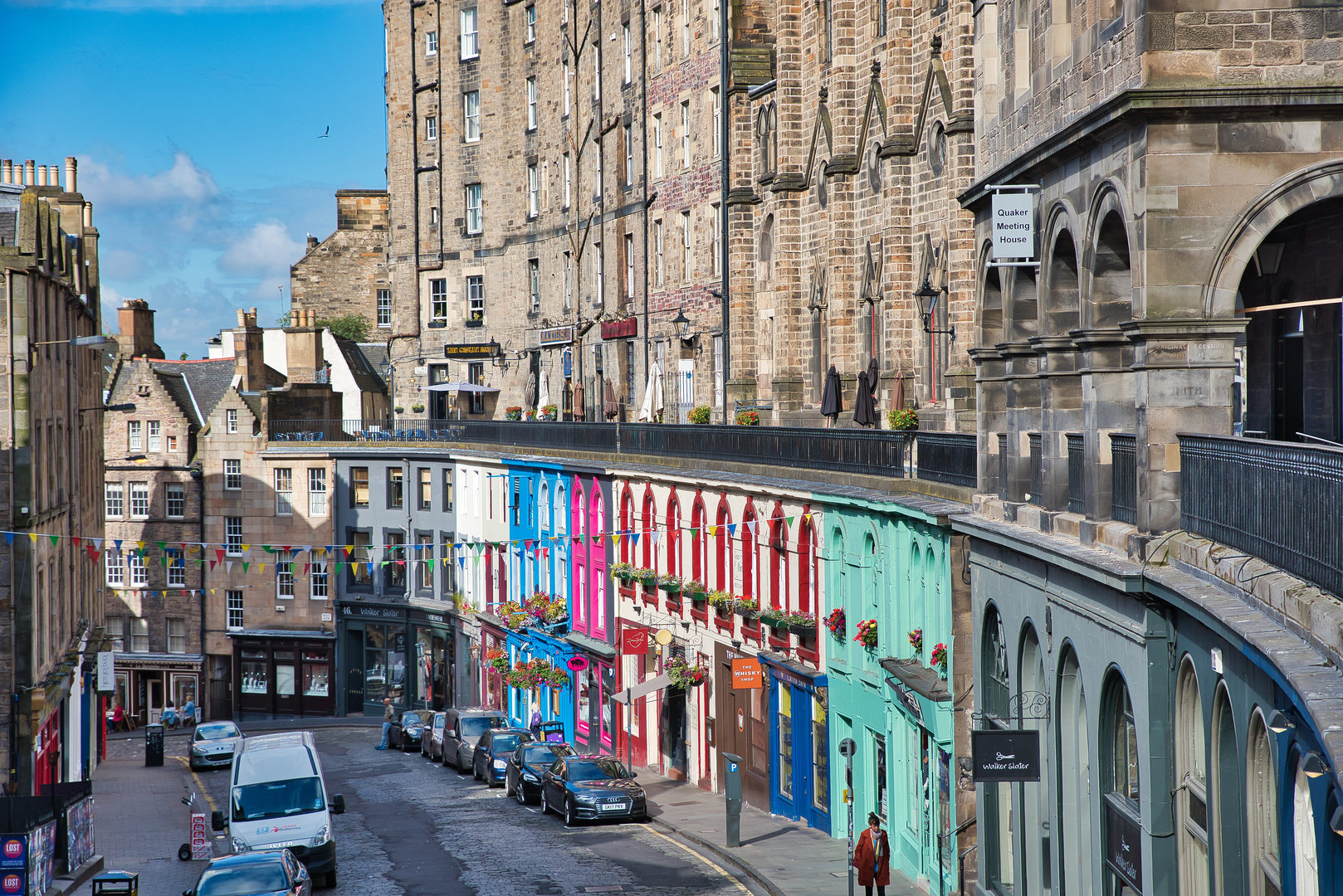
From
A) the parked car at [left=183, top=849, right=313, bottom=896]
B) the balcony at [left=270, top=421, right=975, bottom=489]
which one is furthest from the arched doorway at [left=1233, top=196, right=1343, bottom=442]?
the parked car at [left=183, top=849, right=313, bottom=896]

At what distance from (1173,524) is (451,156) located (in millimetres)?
55974

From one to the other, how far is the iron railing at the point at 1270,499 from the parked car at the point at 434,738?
108 feet

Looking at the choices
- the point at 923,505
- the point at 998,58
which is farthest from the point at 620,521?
the point at 998,58

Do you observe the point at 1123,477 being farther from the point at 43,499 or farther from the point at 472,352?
the point at 472,352

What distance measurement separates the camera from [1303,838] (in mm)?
11172

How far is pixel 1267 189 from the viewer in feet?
48.1

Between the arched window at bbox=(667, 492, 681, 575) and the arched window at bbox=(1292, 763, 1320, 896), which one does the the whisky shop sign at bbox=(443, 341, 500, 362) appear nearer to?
the arched window at bbox=(667, 492, 681, 575)

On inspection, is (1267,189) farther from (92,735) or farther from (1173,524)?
(92,735)

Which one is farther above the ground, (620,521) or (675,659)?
(620,521)

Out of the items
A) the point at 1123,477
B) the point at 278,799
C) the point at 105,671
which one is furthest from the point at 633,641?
the point at 1123,477

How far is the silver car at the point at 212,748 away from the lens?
4778 centimetres

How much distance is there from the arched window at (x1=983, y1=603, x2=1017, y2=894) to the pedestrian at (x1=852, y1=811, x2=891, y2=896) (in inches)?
65.7

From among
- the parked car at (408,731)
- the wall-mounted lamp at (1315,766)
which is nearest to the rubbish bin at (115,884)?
the wall-mounted lamp at (1315,766)

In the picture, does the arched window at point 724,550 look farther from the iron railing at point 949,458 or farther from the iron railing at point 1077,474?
the iron railing at point 1077,474
